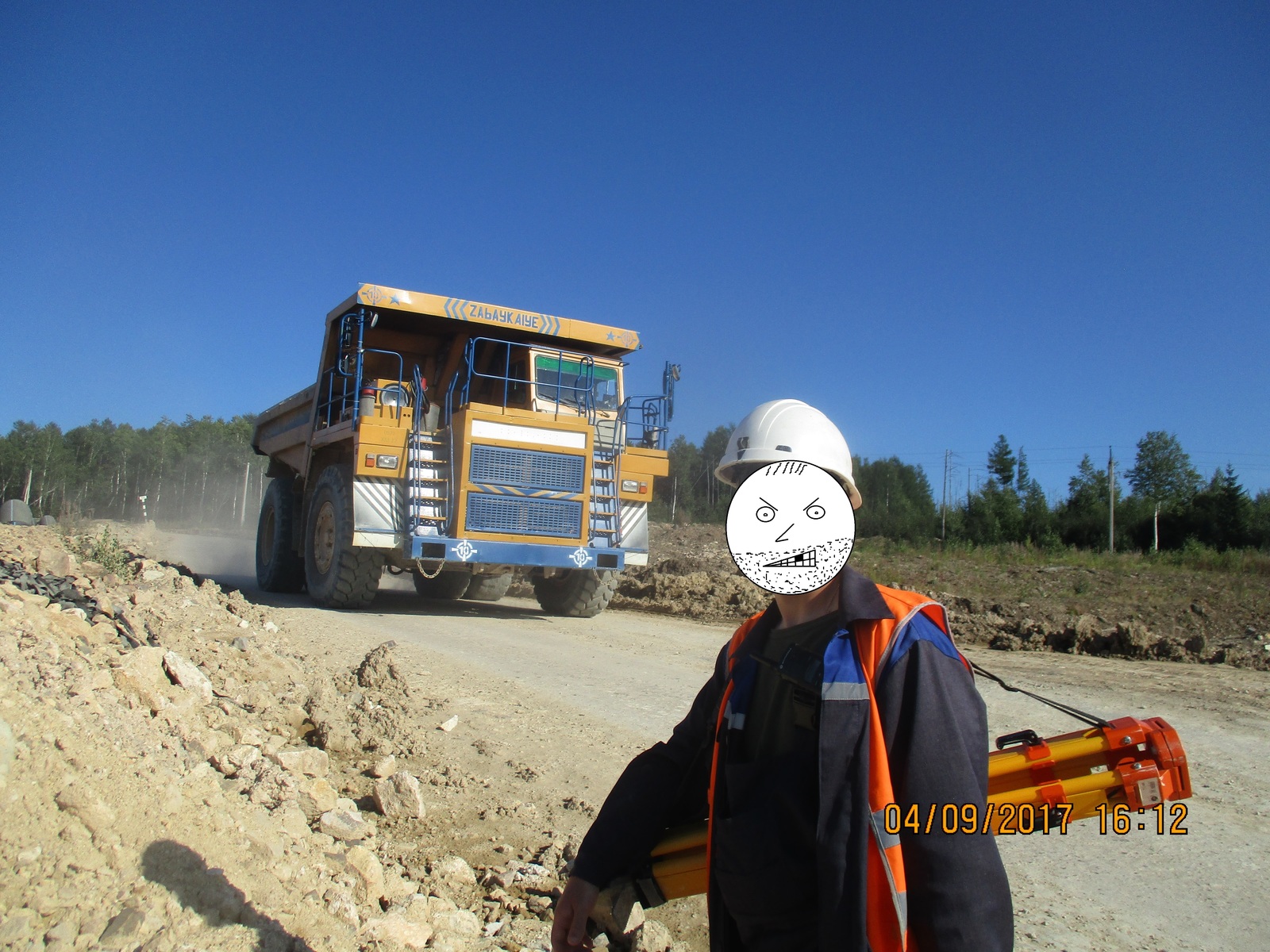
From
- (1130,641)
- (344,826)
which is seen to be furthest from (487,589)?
(344,826)

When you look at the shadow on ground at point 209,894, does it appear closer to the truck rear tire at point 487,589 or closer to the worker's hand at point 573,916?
the worker's hand at point 573,916

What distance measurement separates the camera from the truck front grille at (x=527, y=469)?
9.19m

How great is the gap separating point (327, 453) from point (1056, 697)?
8.38 metres

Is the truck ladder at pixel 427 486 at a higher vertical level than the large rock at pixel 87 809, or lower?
higher

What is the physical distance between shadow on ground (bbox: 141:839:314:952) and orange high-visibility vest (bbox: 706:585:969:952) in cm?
169

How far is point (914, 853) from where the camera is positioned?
1.26 m

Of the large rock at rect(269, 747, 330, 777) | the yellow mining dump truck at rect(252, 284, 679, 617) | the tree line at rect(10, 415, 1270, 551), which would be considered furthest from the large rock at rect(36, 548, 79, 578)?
the tree line at rect(10, 415, 1270, 551)

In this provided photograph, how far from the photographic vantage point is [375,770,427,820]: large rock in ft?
11.8

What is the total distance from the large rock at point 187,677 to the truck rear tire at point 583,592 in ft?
20.2

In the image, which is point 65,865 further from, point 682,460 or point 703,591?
point 682,460

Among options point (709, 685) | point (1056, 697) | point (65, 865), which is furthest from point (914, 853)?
point (1056, 697)

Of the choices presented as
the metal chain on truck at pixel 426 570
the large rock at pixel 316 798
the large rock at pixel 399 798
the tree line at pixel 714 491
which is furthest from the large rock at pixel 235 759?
the tree line at pixel 714 491

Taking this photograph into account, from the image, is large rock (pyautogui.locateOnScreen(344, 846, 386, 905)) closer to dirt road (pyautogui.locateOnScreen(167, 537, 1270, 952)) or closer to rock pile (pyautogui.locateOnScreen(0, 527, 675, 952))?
rock pile (pyautogui.locateOnScreen(0, 527, 675, 952))

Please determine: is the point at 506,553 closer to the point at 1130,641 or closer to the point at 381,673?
the point at 381,673
